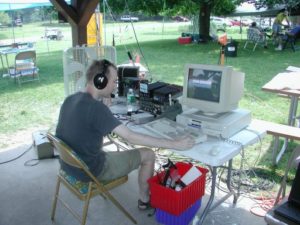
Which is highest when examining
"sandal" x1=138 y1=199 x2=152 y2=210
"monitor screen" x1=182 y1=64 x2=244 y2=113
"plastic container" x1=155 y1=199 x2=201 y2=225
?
"monitor screen" x1=182 y1=64 x2=244 y2=113

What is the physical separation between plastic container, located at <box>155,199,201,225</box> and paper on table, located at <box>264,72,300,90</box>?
5.27ft

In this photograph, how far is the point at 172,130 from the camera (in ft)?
7.34

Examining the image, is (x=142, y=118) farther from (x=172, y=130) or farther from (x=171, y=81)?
(x=171, y=81)

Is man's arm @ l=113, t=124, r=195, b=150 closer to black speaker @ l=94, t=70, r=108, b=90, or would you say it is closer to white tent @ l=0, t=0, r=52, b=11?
black speaker @ l=94, t=70, r=108, b=90

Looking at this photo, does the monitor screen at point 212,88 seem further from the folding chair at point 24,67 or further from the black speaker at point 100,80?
the folding chair at point 24,67

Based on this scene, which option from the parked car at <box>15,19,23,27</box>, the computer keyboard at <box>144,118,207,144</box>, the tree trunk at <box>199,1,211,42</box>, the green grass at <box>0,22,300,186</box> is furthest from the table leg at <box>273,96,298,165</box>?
the parked car at <box>15,19,23,27</box>

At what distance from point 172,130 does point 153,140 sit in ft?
0.79

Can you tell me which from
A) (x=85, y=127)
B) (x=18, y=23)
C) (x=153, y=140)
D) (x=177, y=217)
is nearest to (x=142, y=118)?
(x=153, y=140)

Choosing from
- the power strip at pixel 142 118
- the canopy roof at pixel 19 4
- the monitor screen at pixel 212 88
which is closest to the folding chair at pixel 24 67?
the canopy roof at pixel 19 4

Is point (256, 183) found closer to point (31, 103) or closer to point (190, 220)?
point (190, 220)

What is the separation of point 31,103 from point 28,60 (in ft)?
7.51

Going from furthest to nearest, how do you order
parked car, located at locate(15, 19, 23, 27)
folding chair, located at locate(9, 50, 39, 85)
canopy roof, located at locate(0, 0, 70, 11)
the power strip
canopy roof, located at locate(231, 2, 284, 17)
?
parked car, located at locate(15, 19, 23, 27)
canopy roof, located at locate(231, 2, 284, 17)
canopy roof, located at locate(0, 0, 70, 11)
folding chair, located at locate(9, 50, 39, 85)
the power strip

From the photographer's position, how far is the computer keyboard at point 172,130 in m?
2.15

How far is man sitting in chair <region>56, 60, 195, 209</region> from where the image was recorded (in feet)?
6.54
